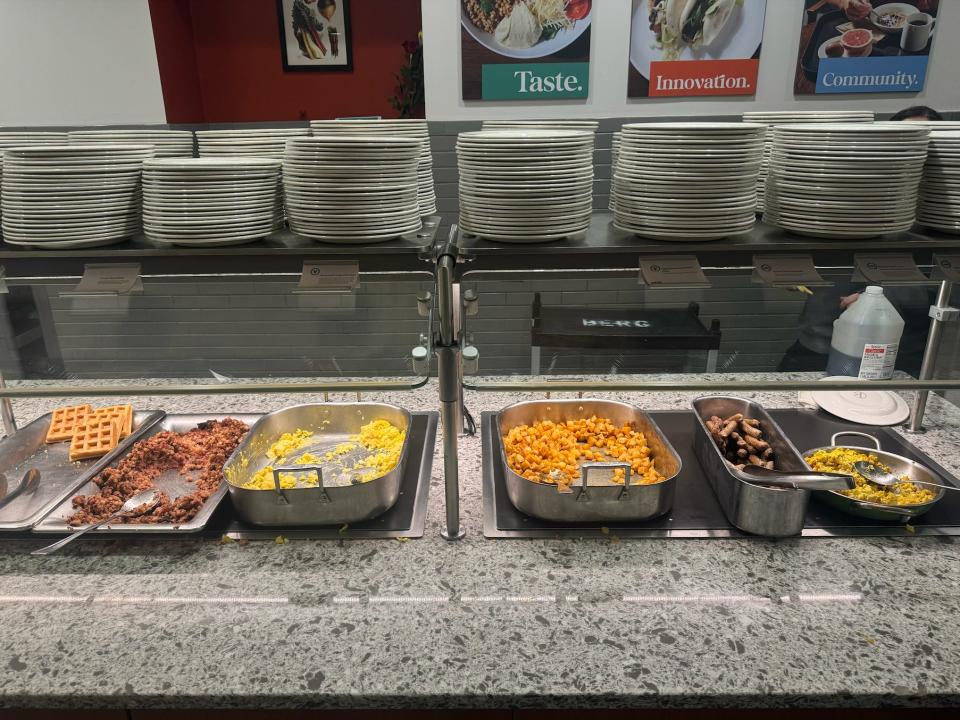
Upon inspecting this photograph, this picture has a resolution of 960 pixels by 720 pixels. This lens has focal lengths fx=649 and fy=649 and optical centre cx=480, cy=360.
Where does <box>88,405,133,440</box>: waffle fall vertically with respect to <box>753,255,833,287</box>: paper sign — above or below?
below

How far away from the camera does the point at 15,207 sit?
1212 mm

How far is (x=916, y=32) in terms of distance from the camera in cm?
300

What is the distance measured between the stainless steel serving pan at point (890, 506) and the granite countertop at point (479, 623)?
0.06 meters

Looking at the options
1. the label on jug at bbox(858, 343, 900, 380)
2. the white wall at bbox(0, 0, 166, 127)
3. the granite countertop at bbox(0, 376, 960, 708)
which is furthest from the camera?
the white wall at bbox(0, 0, 166, 127)

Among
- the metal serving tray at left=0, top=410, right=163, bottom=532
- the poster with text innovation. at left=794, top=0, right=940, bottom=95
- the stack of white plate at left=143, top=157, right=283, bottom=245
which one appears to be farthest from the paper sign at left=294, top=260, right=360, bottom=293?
the poster with text innovation. at left=794, top=0, right=940, bottom=95

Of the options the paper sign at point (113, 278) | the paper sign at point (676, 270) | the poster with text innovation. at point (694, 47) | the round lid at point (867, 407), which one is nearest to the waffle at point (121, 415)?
the paper sign at point (113, 278)

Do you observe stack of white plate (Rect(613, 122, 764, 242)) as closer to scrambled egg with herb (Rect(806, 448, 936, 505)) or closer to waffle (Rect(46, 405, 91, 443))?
scrambled egg with herb (Rect(806, 448, 936, 505))

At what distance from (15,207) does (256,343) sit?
0.50 metres

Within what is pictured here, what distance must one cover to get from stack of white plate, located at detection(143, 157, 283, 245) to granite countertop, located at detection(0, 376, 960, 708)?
619 mm

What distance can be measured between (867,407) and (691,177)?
1037 millimetres

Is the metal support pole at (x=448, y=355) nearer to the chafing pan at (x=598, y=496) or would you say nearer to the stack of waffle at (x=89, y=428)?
the chafing pan at (x=598, y=496)

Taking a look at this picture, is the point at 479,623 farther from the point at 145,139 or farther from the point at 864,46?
the point at 864,46

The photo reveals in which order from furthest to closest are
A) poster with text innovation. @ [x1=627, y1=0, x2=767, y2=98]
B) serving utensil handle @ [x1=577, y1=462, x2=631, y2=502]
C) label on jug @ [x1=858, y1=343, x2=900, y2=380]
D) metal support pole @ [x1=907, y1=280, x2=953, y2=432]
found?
poster with text innovation. @ [x1=627, y1=0, x2=767, y2=98] < metal support pole @ [x1=907, y1=280, x2=953, y2=432] < label on jug @ [x1=858, y1=343, x2=900, y2=380] < serving utensil handle @ [x1=577, y1=462, x2=631, y2=502]

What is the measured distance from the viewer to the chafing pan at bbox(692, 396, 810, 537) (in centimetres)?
126
